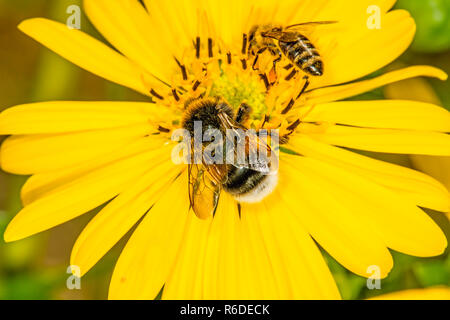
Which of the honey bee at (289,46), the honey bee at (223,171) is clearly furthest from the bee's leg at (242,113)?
the honey bee at (289,46)

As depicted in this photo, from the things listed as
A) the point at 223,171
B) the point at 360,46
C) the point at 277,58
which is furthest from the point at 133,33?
the point at 360,46

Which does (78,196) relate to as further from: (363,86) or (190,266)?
(363,86)

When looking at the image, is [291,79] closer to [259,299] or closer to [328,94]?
[328,94]

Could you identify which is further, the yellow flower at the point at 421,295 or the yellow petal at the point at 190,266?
the yellow petal at the point at 190,266

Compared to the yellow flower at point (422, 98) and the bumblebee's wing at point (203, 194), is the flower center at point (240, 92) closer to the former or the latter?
the bumblebee's wing at point (203, 194)

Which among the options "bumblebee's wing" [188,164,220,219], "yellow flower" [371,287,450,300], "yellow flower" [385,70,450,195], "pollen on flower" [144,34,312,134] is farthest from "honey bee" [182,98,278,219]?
"yellow flower" [385,70,450,195]

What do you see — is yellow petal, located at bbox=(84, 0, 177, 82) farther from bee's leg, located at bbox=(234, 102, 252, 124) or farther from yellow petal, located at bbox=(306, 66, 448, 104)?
yellow petal, located at bbox=(306, 66, 448, 104)
